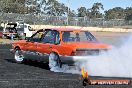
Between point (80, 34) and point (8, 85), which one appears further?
point (80, 34)

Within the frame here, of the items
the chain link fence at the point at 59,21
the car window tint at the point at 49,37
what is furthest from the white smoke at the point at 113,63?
the chain link fence at the point at 59,21

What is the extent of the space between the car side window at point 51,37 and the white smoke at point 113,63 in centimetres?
131

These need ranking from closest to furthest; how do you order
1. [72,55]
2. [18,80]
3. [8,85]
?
1. [8,85]
2. [18,80]
3. [72,55]

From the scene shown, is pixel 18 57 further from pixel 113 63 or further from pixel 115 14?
pixel 115 14

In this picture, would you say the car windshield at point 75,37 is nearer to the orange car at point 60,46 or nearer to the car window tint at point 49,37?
the orange car at point 60,46

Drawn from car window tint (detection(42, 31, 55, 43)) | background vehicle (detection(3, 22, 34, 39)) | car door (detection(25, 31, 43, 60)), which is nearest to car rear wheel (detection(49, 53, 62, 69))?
car window tint (detection(42, 31, 55, 43))

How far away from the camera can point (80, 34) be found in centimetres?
1419

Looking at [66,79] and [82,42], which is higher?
[82,42]

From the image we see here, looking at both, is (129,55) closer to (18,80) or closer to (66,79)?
(66,79)

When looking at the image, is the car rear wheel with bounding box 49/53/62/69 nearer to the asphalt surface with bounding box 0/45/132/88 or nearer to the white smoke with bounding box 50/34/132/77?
the asphalt surface with bounding box 0/45/132/88

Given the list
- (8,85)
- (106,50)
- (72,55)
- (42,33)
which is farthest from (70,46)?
(8,85)

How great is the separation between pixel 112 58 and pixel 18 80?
2.93 meters

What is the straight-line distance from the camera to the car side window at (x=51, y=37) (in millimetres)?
13804

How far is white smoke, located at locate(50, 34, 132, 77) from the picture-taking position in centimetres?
1134
